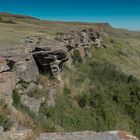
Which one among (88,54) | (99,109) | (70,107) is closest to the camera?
(70,107)

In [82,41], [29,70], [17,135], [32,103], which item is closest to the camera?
[17,135]

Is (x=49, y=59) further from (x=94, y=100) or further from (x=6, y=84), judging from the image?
(x=6, y=84)

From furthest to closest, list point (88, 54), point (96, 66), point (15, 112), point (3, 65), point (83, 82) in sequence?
point (88, 54)
point (96, 66)
point (83, 82)
point (3, 65)
point (15, 112)

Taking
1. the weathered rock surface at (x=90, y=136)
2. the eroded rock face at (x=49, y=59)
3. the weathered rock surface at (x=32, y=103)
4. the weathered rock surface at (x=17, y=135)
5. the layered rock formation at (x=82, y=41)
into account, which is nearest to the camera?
the weathered rock surface at (x=90, y=136)

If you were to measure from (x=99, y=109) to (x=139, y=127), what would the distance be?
2.48 meters

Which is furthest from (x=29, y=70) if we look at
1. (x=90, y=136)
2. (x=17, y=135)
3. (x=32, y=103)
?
(x=90, y=136)

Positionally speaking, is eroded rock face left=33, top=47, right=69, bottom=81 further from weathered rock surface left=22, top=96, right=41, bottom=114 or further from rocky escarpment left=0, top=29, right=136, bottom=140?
weathered rock surface left=22, top=96, right=41, bottom=114

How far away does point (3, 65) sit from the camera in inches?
532

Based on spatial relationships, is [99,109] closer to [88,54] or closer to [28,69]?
[28,69]

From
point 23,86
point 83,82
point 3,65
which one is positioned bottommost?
point 83,82

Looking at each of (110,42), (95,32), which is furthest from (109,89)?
(110,42)

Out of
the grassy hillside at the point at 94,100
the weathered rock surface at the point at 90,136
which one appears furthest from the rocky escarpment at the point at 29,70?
the weathered rock surface at the point at 90,136

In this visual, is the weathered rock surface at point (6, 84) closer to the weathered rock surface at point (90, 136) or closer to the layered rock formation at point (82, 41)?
the weathered rock surface at point (90, 136)

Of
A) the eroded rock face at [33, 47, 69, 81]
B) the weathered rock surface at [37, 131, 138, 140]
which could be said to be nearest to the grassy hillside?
the eroded rock face at [33, 47, 69, 81]
